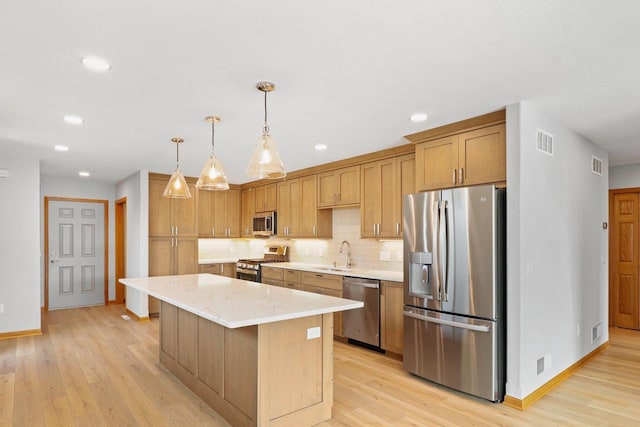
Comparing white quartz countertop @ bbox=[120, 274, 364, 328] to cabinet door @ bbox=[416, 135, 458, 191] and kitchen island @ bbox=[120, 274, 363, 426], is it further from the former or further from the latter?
cabinet door @ bbox=[416, 135, 458, 191]

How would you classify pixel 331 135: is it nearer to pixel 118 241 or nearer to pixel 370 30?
pixel 370 30

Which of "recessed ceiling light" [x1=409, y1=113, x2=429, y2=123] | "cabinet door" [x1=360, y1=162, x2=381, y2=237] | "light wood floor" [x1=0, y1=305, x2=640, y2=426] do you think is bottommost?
"light wood floor" [x1=0, y1=305, x2=640, y2=426]

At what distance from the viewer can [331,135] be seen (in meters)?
4.08

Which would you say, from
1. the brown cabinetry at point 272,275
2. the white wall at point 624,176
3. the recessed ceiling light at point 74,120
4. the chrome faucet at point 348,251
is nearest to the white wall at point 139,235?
the brown cabinetry at point 272,275

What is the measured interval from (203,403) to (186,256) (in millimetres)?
3888

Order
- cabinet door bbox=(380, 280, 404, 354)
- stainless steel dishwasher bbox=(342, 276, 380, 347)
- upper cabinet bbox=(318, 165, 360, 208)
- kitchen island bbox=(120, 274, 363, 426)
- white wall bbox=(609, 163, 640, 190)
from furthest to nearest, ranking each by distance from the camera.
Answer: white wall bbox=(609, 163, 640, 190)
upper cabinet bbox=(318, 165, 360, 208)
stainless steel dishwasher bbox=(342, 276, 380, 347)
cabinet door bbox=(380, 280, 404, 354)
kitchen island bbox=(120, 274, 363, 426)

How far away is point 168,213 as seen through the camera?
6570mm

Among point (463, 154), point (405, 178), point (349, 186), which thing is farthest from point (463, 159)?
point (349, 186)

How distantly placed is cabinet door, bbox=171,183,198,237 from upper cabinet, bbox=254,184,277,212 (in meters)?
1.12

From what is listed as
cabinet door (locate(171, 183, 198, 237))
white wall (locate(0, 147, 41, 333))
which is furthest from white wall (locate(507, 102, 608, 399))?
white wall (locate(0, 147, 41, 333))

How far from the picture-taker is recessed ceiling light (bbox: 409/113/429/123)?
10.9ft

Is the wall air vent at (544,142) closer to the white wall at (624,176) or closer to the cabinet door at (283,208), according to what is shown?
the white wall at (624,176)

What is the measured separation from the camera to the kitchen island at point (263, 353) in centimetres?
255

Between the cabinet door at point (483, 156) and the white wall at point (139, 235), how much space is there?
487 cm
